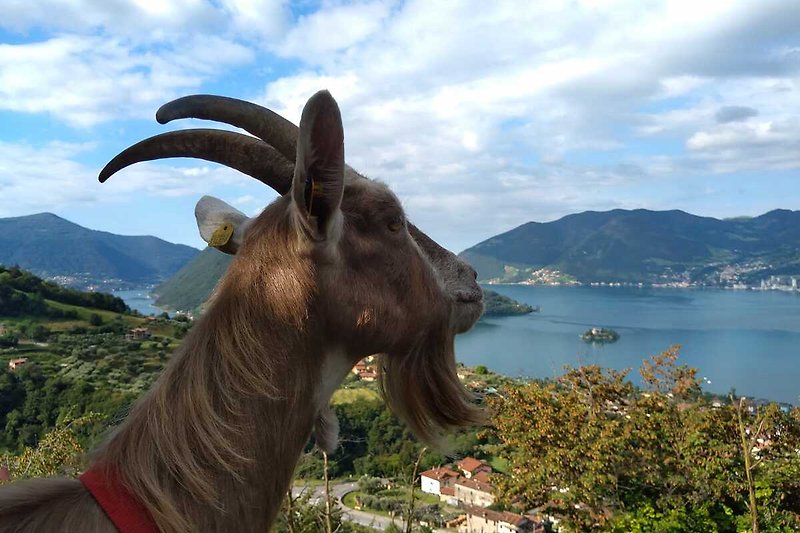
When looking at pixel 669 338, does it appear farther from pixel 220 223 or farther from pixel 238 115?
pixel 238 115

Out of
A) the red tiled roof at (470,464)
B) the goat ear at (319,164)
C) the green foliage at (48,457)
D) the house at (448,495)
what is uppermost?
the goat ear at (319,164)

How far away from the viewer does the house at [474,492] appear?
25562mm

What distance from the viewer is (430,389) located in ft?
8.34

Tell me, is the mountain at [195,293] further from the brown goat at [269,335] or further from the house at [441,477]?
the brown goat at [269,335]

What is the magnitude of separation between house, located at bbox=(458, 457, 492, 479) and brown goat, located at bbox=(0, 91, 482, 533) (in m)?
22.3

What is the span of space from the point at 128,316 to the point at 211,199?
66092 millimetres

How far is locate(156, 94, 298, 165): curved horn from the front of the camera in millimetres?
2062

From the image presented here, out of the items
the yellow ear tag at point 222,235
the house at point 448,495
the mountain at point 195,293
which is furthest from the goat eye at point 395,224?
the mountain at point 195,293

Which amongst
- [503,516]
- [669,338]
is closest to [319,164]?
[503,516]

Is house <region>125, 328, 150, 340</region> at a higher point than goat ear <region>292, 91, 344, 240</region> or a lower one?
lower

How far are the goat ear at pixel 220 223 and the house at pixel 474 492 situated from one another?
2449 centimetres

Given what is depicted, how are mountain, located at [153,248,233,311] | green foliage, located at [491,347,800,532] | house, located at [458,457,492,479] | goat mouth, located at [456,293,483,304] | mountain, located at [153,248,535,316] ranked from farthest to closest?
mountain, located at [153,248,233,311] < mountain, located at [153,248,535,316] < house, located at [458,457,492,479] < green foliage, located at [491,347,800,532] < goat mouth, located at [456,293,483,304]

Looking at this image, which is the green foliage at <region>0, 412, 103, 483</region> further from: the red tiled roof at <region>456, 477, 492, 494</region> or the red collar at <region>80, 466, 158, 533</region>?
the red tiled roof at <region>456, 477, 492, 494</region>

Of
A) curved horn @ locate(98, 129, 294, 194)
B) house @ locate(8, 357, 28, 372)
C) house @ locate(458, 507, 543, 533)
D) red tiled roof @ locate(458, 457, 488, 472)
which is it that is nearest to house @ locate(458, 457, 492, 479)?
red tiled roof @ locate(458, 457, 488, 472)
